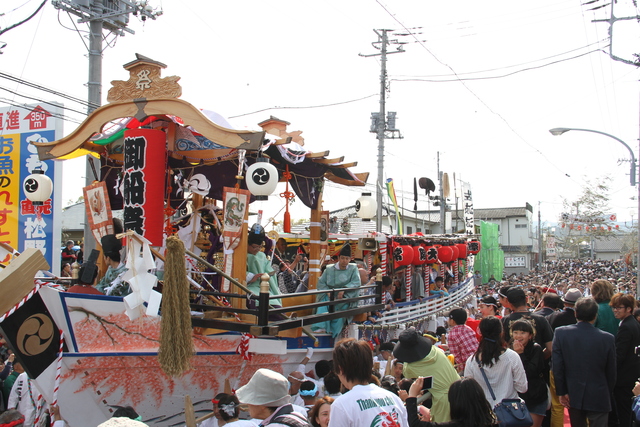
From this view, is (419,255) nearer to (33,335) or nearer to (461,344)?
(461,344)

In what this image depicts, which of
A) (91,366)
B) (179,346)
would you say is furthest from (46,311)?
(179,346)

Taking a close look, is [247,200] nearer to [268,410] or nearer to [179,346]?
[179,346]

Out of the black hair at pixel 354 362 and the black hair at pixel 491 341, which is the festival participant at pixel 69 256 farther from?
the black hair at pixel 354 362

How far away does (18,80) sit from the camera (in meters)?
9.52

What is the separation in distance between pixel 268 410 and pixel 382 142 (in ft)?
58.9

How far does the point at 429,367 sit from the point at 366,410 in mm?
1421

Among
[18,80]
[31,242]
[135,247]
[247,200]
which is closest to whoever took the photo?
[135,247]

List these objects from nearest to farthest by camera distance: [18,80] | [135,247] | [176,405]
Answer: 1. [135,247]
2. [176,405]
3. [18,80]

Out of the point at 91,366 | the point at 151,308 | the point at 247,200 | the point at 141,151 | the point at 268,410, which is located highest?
the point at 141,151

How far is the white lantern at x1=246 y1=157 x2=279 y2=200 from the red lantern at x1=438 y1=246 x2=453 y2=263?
30.9 ft

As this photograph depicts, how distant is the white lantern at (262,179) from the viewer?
650cm

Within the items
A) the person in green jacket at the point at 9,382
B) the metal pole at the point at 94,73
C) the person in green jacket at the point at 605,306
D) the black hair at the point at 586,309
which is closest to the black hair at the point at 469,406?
the black hair at the point at 586,309

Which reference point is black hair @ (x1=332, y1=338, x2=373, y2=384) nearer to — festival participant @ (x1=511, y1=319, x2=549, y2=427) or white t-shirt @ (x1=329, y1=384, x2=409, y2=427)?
white t-shirt @ (x1=329, y1=384, x2=409, y2=427)

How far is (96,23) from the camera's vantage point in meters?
11.5
